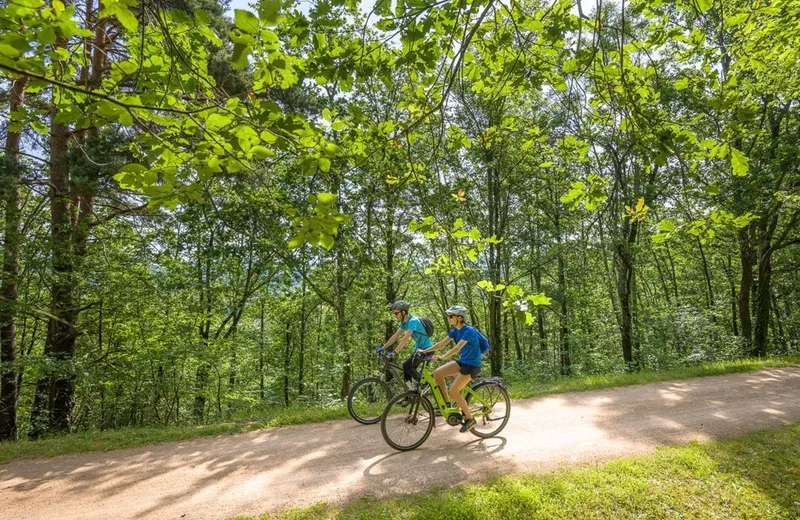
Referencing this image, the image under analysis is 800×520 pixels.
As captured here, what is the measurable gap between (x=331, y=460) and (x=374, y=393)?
1.98 m

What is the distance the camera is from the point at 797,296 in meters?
18.9

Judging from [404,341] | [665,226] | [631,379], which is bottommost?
[631,379]

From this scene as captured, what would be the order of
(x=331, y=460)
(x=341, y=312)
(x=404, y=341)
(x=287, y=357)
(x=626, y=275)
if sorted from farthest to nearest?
(x=287, y=357), (x=626, y=275), (x=341, y=312), (x=404, y=341), (x=331, y=460)

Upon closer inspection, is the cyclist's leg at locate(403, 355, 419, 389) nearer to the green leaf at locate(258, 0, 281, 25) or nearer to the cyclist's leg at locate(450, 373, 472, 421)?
the cyclist's leg at locate(450, 373, 472, 421)

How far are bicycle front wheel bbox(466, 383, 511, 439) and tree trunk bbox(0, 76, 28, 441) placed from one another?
833 cm

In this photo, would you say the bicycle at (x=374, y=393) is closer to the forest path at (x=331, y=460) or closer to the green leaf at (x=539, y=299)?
the forest path at (x=331, y=460)

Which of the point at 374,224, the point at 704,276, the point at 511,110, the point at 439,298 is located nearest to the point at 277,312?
the point at 374,224

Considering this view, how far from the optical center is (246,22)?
5.26 feet

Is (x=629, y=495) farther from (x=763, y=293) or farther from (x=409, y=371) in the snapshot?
(x=763, y=293)

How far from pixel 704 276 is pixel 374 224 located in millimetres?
22472

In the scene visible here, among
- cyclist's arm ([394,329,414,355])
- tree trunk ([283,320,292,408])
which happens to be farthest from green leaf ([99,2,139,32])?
tree trunk ([283,320,292,408])

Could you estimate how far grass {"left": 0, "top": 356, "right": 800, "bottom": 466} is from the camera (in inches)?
249

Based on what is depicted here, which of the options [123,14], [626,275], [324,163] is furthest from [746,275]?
[123,14]

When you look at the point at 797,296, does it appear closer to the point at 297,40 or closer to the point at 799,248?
the point at 799,248
